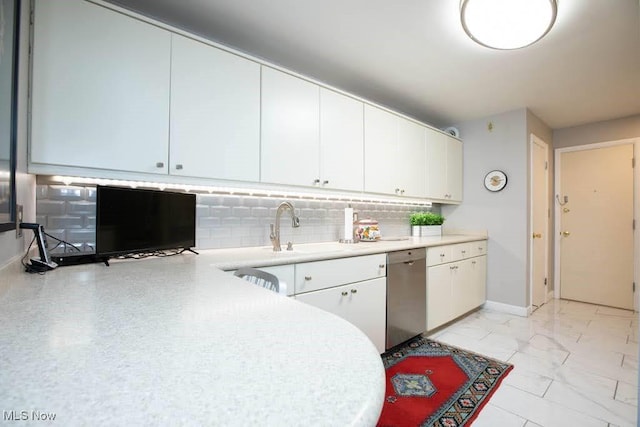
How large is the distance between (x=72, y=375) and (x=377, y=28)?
7.53 ft

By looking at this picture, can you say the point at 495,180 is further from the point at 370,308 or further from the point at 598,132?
the point at 370,308

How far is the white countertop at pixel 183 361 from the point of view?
0.32m

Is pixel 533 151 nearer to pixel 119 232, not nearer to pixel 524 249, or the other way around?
pixel 524 249

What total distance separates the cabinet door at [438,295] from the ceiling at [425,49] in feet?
5.89

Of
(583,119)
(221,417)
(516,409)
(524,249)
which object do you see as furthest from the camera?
(583,119)

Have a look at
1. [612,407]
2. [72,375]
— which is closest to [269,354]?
[72,375]

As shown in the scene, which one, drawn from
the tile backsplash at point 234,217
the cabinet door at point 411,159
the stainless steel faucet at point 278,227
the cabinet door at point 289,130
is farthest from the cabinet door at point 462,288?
the cabinet door at point 289,130

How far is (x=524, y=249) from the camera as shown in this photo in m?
3.36

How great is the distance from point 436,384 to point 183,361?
6.62 feet

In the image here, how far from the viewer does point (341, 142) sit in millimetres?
2477

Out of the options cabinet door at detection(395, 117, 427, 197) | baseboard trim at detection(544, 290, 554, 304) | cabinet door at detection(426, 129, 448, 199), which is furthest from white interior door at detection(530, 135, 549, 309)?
cabinet door at detection(395, 117, 427, 197)

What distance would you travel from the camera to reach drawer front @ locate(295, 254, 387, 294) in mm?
1820

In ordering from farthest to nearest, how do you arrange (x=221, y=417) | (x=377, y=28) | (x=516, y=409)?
(x=377, y=28)
(x=516, y=409)
(x=221, y=417)

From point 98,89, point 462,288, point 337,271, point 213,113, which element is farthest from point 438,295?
point 98,89
